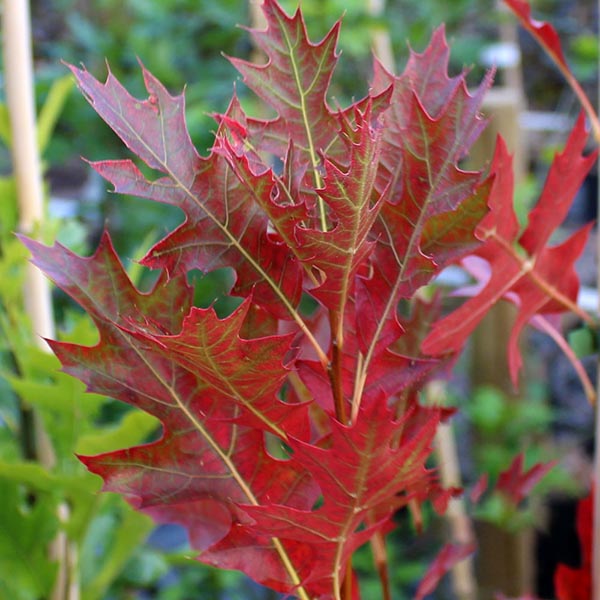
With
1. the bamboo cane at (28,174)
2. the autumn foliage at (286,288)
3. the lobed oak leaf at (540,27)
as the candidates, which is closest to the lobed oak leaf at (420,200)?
the autumn foliage at (286,288)

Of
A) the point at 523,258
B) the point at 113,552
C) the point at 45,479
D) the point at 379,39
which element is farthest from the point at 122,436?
the point at 379,39

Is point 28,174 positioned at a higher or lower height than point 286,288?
higher

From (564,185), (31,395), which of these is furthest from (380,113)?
(31,395)

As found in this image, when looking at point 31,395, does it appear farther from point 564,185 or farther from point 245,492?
point 564,185

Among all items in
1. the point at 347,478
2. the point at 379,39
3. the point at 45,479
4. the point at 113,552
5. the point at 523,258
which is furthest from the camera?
the point at 379,39

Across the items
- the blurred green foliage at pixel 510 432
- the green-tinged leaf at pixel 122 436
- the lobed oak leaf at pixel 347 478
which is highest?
the blurred green foliage at pixel 510 432

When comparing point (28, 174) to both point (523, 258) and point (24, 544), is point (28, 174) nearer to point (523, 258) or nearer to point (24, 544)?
point (24, 544)

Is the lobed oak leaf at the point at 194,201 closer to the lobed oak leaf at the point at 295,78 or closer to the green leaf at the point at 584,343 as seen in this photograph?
the lobed oak leaf at the point at 295,78
